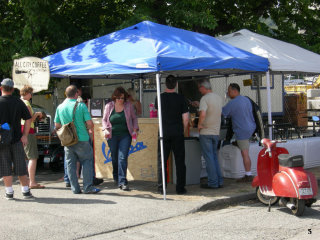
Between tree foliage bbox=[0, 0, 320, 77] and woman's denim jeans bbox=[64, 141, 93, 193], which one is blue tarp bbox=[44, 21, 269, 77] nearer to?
woman's denim jeans bbox=[64, 141, 93, 193]

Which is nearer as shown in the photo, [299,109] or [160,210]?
[160,210]

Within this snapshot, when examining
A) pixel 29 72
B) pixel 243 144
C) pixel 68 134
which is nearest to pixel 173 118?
pixel 68 134

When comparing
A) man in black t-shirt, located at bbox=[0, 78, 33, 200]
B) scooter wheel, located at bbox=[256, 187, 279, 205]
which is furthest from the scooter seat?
man in black t-shirt, located at bbox=[0, 78, 33, 200]

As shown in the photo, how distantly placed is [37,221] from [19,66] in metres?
3.40

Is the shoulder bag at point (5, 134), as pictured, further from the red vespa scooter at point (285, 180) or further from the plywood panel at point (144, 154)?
the red vespa scooter at point (285, 180)

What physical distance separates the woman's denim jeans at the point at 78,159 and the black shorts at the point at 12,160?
0.81 meters

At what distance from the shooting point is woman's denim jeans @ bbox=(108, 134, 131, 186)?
27.5 ft

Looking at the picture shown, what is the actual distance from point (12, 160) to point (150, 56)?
109 inches

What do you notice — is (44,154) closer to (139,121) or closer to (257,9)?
(139,121)

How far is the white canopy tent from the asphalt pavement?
2.58 m

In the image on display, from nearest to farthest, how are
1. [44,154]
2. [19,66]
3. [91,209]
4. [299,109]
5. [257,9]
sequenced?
1. [91,209]
2. [19,66]
3. [44,154]
4. [257,9]
5. [299,109]

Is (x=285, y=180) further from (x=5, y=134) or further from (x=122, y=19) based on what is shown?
(x=122, y=19)

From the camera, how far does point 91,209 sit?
7059mm

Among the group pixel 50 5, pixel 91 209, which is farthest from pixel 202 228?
pixel 50 5
